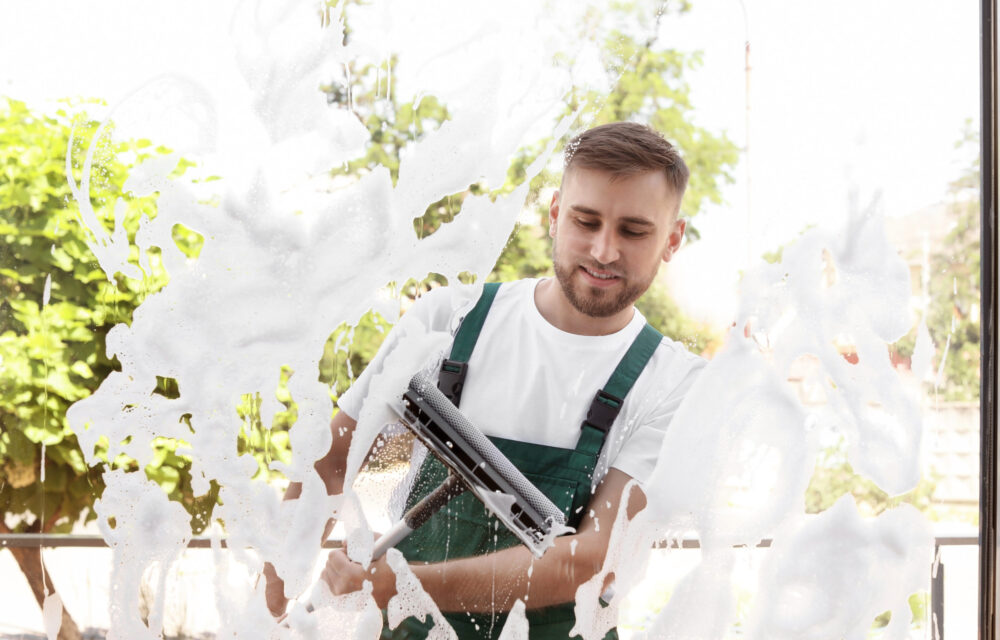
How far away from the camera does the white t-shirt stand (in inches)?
31.8

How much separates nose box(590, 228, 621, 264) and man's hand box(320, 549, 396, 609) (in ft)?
1.34

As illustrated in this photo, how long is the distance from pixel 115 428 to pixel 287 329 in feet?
0.77

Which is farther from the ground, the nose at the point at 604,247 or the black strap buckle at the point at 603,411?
the nose at the point at 604,247

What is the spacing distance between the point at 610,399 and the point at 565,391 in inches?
1.9

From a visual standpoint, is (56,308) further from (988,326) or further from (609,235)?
(988,326)

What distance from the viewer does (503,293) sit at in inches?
32.9

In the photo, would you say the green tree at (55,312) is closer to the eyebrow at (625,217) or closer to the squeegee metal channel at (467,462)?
the squeegee metal channel at (467,462)

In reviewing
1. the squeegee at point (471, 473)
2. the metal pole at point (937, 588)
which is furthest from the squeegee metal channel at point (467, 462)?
the metal pole at point (937, 588)

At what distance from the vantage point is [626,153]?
814mm

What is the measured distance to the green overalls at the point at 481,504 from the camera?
2.61 feet

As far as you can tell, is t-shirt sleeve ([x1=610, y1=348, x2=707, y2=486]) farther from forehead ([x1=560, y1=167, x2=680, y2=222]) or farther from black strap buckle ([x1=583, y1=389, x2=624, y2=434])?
forehead ([x1=560, y1=167, x2=680, y2=222])

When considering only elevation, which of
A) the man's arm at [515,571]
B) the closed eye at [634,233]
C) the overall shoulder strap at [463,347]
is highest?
the closed eye at [634,233]

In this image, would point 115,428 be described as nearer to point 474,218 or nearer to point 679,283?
point 474,218

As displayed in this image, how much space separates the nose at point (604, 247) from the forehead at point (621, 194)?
0.02 m
